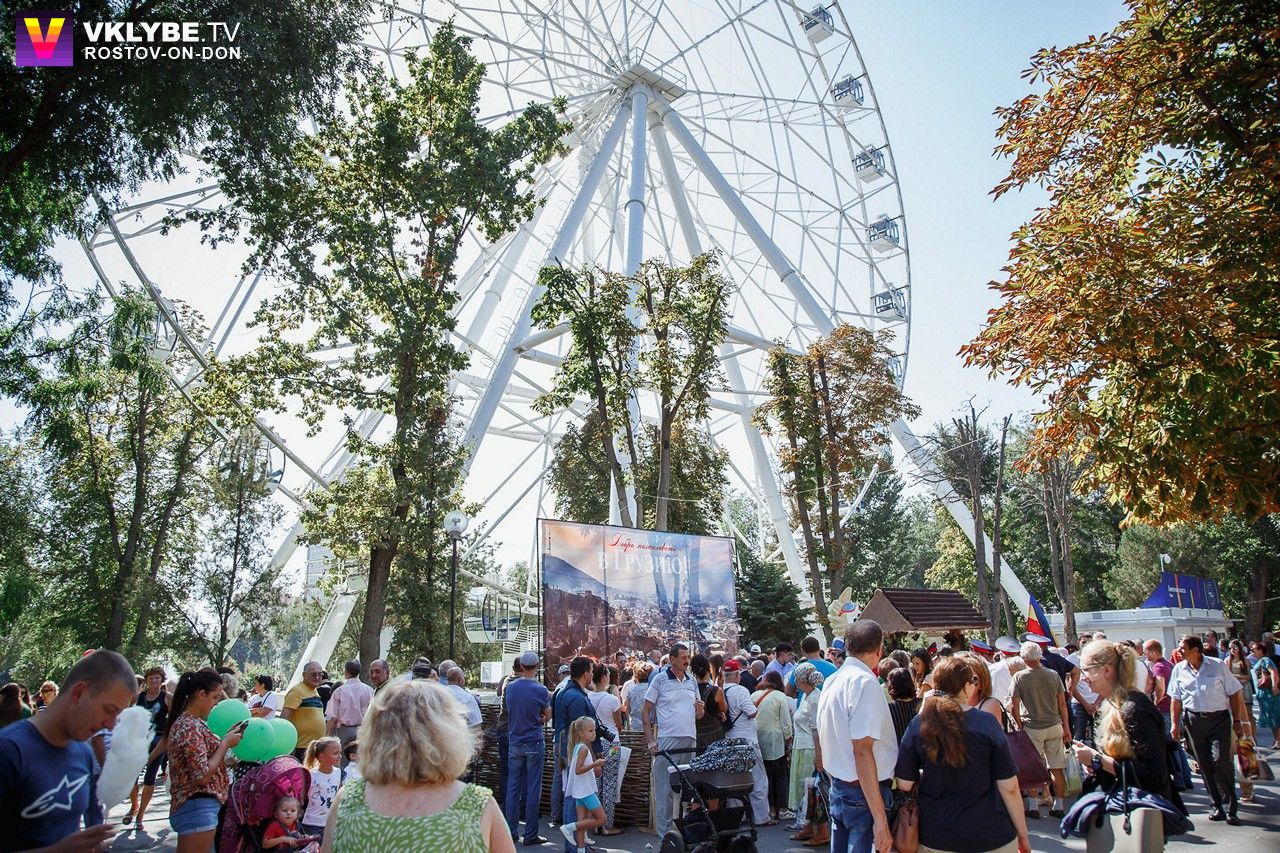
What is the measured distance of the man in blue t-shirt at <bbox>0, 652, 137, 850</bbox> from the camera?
330 cm

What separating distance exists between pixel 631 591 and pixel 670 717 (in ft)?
22.6

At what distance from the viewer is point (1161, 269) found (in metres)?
8.27

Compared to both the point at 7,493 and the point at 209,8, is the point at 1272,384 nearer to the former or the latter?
the point at 209,8

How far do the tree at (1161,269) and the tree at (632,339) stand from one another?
12720 millimetres

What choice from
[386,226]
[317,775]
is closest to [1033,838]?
[317,775]

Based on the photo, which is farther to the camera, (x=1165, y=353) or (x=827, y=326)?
(x=827, y=326)

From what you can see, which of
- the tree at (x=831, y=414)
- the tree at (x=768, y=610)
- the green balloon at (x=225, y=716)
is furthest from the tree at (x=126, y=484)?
the green balloon at (x=225, y=716)

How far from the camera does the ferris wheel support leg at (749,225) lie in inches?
1079

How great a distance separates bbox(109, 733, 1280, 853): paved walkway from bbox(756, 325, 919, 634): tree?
15.6 m

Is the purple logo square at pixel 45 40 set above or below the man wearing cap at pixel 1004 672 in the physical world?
above

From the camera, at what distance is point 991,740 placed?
15.0ft

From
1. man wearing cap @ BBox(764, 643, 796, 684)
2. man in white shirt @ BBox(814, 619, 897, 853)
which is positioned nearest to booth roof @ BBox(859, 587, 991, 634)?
man wearing cap @ BBox(764, 643, 796, 684)

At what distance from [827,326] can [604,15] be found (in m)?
12.1

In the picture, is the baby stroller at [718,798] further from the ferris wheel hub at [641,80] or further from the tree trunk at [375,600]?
the ferris wheel hub at [641,80]
